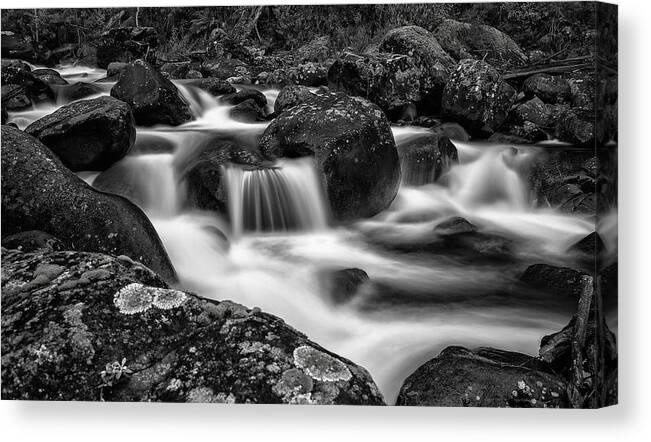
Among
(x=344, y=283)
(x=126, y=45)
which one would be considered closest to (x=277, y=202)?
(x=344, y=283)

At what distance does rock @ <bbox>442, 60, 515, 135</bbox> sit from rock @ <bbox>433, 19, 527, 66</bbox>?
0.20 feet

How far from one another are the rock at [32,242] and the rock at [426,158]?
1.94 m

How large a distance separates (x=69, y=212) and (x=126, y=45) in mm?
1015

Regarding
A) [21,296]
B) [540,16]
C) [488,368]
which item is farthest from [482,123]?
[21,296]

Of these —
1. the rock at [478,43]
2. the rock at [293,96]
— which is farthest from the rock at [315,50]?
the rock at [478,43]

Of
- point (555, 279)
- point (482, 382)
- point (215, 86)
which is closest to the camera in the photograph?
point (482, 382)

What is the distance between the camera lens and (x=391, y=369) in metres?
3.85

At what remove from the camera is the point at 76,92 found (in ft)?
14.1

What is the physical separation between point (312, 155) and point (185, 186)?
0.73 meters

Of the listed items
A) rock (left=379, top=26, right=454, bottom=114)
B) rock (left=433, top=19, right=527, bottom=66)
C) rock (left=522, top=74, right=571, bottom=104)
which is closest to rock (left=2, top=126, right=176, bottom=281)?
rock (left=379, top=26, right=454, bottom=114)

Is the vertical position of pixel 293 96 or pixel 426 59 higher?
pixel 426 59

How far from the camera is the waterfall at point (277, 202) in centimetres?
411

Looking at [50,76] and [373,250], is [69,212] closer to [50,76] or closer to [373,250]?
[50,76]

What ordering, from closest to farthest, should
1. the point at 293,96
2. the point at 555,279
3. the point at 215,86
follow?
the point at 555,279 < the point at 293,96 < the point at 215,86
